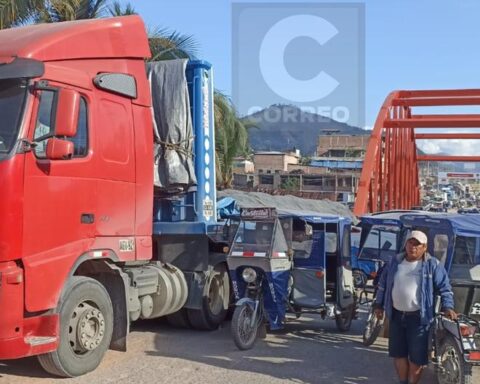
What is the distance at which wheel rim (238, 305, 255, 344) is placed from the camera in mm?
7793

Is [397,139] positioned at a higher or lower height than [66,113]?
higher

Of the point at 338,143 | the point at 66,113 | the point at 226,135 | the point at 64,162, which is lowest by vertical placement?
the point at 64,162

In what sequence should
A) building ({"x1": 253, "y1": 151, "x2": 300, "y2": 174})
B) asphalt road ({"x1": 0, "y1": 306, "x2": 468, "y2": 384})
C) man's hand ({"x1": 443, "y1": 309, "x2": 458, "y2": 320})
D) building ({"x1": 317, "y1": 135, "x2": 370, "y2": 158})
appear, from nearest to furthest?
man's hand ({"x1": 443, "y1": 309, "x2": 458, "y2": 320})
asphalt road ({"x1": 0, "y1": 306, "x2": 468, "y2": 384})
building ({"x1": 253, "y1": 151, "x2": 300, "y2": 174})
building ({"x1": 317, "y1": 135, "x2": 370, "y2": 158})

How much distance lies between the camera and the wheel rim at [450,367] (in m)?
5.86

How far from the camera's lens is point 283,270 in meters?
8.37

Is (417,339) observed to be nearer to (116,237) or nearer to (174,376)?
(174,376)

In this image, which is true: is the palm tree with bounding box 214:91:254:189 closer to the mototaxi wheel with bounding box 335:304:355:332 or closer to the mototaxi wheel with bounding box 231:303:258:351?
the mototaxi wheel with bounding box 335:304:355:332

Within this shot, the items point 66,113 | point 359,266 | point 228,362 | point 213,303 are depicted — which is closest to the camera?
point 66,113

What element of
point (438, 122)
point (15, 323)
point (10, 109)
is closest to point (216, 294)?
point (15, 323)

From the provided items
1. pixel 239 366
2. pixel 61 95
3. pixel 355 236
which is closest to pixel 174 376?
pixel 239 366

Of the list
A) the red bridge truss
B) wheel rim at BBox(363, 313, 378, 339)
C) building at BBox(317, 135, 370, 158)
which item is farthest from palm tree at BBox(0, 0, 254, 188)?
building at BBox(317, 135, 370, 158)

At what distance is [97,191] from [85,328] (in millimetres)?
1381

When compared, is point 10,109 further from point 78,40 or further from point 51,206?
point 78,40

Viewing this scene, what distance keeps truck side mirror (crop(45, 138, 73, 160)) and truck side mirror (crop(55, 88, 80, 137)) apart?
0.07 m
